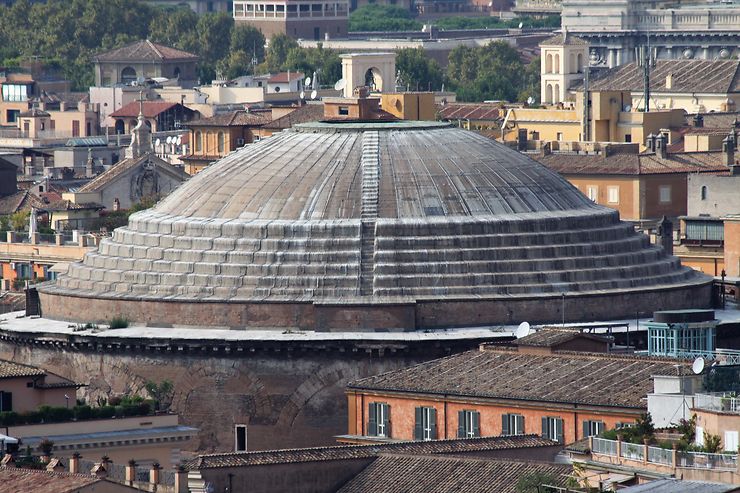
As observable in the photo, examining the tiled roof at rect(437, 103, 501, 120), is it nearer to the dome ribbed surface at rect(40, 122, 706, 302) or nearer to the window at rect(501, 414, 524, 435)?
the dome ribbed surface at rect(40, 122, 706, 302)

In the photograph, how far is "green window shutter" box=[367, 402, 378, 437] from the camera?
299 ft

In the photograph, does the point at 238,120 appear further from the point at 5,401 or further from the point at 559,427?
the point at 559,427

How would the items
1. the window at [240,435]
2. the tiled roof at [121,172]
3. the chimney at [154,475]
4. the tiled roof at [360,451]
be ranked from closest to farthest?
the chimney at [154,475] → the tiled roof at [360,451] → the window at [240,435] → the tiled roof at [121,172]

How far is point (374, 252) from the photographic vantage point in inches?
4050

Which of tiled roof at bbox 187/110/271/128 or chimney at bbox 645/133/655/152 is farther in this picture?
tiled roof at bbox 187/110/271/128

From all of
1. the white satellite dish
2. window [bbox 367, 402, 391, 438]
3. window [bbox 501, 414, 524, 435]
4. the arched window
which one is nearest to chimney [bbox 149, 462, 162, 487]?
window [bbox 501, 414, 524, 435]

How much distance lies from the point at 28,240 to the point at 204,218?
91.9ft

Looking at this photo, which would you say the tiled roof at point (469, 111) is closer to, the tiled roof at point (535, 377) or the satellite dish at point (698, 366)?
the tiled roof at point (535, 377)

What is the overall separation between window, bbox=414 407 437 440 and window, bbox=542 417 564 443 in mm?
3878

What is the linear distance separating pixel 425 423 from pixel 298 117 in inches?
3192

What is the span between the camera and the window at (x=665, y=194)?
13888 centimetres

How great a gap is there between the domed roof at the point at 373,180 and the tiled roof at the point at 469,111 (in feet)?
243

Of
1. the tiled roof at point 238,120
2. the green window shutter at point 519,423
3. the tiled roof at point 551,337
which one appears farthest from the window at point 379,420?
the tiled roof at point 238,120

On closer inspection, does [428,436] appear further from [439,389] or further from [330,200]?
[330,200]
